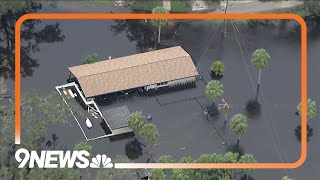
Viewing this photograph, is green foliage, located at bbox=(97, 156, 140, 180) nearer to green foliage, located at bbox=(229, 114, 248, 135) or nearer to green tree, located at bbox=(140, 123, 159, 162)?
green tree, located at bbox=(140, 123, 159, 162)

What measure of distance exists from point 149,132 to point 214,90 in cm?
1366

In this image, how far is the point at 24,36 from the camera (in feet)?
359

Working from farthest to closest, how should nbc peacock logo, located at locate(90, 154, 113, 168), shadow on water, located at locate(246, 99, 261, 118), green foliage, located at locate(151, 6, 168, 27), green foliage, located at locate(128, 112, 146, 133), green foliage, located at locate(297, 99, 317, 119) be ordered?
green foliage, located at locate(151, 6, 168, 27)
shadow on water, located at locate(246, 99, 261, 118)
green foliage, located at locate(297, 99, 317, 119)
green foliage, located at locate(128, 112, 146, 133)
nbc peacock logo, located at locate(90, 154, 113, 168)

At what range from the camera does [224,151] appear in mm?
90812

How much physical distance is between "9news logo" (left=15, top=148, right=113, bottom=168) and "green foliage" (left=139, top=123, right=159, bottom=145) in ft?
19.3

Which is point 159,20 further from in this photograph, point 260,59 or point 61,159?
point 61,159

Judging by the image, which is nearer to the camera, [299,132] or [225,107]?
[299,132]

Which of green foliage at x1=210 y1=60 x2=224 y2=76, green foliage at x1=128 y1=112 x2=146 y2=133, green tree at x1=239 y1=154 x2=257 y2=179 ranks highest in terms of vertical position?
green foliage at x1=210 y1=60 x2=224 y2=76

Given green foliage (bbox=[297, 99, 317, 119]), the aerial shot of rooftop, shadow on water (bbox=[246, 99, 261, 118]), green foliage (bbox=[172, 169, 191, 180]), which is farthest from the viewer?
shadow on water (bbox=[246, 99, 261, 118])

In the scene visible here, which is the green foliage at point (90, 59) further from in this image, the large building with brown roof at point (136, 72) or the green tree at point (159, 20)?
the green tree at point (159, 20)

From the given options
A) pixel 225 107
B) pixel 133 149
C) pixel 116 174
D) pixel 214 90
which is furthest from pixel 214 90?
pixel 116 174

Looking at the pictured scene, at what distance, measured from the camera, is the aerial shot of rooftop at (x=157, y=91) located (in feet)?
281

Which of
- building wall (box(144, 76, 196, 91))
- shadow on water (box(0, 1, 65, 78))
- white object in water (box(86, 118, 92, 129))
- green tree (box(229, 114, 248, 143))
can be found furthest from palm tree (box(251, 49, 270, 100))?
shadow on water (box(0, 1, 65, 78))

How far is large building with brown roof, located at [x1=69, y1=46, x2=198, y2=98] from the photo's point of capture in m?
97.9
